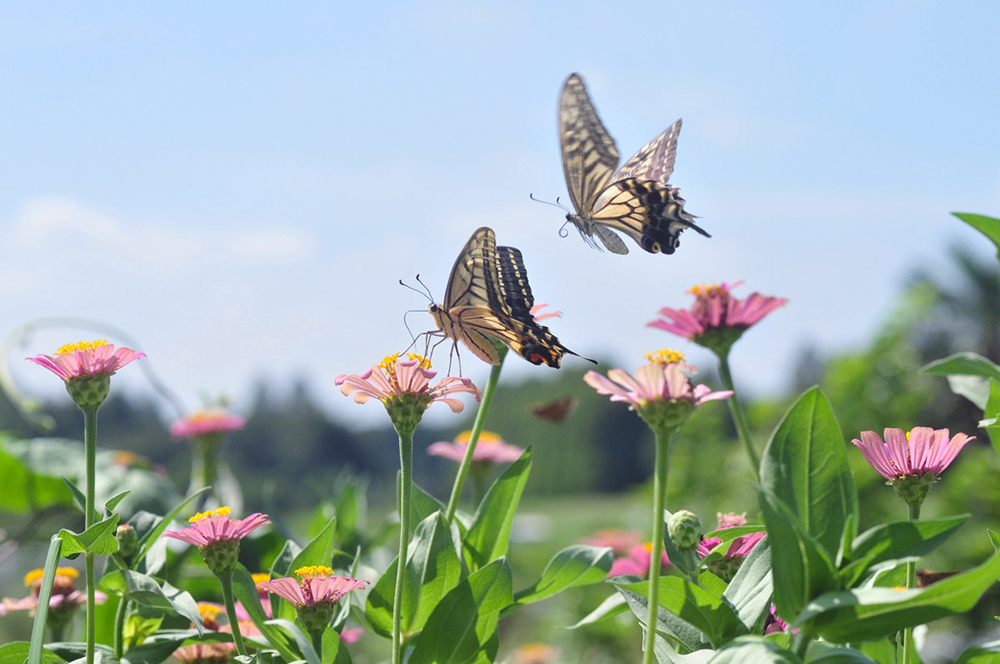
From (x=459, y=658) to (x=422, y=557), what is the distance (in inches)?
3.7

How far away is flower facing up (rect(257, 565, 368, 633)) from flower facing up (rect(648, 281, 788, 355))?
42 centimetres

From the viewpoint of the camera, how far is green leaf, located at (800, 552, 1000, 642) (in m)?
0.51

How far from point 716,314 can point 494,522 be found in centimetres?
33

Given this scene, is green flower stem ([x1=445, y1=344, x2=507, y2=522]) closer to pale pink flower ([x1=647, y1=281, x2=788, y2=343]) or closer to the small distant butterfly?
pale pink flower ([x1=647, y1=281, x2=788, y2=343])

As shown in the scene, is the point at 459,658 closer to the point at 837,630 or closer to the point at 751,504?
the point at 837,630

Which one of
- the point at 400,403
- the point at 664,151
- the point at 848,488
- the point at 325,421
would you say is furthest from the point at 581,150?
the point at 325,421

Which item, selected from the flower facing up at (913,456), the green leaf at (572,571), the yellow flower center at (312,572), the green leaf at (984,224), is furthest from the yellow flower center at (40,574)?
the green leaf at (984,224)

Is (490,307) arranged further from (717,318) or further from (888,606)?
(888,606)

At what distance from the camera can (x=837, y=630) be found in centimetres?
55

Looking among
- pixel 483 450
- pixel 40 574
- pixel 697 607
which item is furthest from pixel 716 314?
pixel 40 574

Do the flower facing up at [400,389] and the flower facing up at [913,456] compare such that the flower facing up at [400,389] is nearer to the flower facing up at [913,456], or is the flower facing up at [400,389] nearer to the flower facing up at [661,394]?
the flower facing up at [661,394]

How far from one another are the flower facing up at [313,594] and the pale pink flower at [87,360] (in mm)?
260

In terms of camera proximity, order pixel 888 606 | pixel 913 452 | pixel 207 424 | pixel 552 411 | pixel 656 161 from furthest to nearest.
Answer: pixel 207 424 → pixel 552 411 → pixel 656 161 → pixel 913 452 → pixel 888 606

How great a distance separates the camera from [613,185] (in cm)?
127
